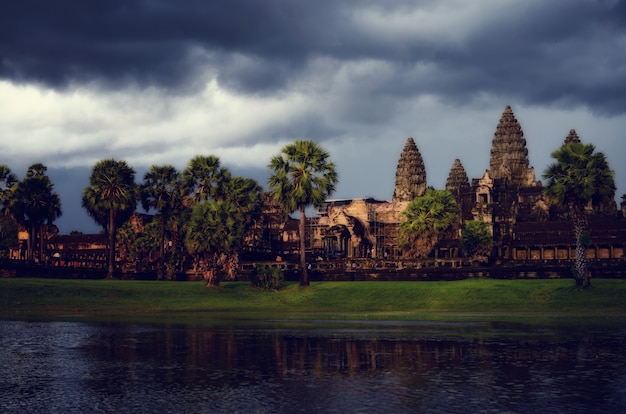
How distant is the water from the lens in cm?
2347

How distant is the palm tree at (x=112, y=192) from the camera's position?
98062mm

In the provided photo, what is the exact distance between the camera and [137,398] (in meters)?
24.5

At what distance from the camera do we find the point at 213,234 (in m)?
90.3

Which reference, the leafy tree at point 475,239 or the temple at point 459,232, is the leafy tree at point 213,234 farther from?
the leafy tree at point 475,239

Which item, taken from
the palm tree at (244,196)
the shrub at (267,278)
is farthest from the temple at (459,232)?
the shrub at (267,278)

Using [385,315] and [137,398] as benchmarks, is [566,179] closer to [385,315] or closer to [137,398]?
[385,315]

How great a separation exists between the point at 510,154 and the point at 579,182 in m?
121

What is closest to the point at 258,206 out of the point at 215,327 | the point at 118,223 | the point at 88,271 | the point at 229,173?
the point at 229,173

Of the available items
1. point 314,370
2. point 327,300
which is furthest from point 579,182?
point 314,370

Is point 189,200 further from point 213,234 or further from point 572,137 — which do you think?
point 572,137

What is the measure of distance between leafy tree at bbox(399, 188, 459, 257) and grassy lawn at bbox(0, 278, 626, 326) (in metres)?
18.4

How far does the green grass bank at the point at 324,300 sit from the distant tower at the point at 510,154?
113835 millimetres

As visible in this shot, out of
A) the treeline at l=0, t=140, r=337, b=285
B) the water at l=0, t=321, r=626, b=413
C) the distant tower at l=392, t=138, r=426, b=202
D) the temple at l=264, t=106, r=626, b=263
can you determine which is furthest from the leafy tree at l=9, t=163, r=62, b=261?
the distant tower at l=392, t=138, r=426, b=202

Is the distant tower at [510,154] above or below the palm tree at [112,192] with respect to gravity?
above
